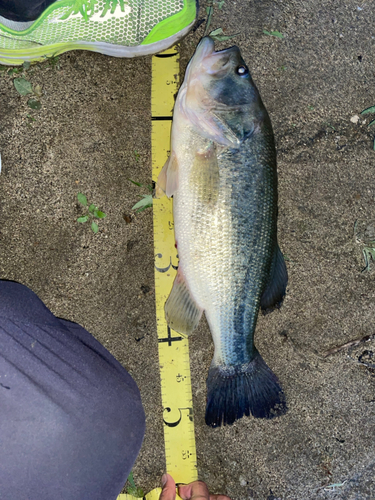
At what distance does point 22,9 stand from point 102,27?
0.53 meters

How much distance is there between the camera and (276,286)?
219 cm

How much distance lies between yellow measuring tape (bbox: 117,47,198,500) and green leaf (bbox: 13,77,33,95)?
0.83 m

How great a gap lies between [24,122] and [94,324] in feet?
4.78

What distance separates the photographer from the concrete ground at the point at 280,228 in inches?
91.9

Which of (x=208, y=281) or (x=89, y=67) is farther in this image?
(x=89, y=67)

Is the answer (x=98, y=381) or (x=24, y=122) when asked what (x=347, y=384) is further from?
(x=24, y=122)

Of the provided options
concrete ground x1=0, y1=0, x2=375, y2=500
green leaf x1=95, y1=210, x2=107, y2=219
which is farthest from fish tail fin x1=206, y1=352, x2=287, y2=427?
green leaf x1=95, y1=210, x2=107, y2=219

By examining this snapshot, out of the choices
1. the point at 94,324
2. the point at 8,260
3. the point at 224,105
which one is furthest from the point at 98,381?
the point at 224,105

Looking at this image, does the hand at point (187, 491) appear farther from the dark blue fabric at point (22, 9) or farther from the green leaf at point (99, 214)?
the dark blue fabric at point (22, 9)

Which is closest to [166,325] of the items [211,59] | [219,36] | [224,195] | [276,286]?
[276,286]

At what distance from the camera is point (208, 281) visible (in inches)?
80.7

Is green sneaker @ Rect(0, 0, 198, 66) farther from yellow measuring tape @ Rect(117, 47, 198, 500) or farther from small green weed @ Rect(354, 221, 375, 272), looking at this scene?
small green weed @ Rect(354, 221, 375, 272)

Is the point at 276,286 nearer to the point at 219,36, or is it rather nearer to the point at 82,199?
the point at 82,199

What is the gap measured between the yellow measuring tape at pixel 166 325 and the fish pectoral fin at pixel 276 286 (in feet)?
2.13
